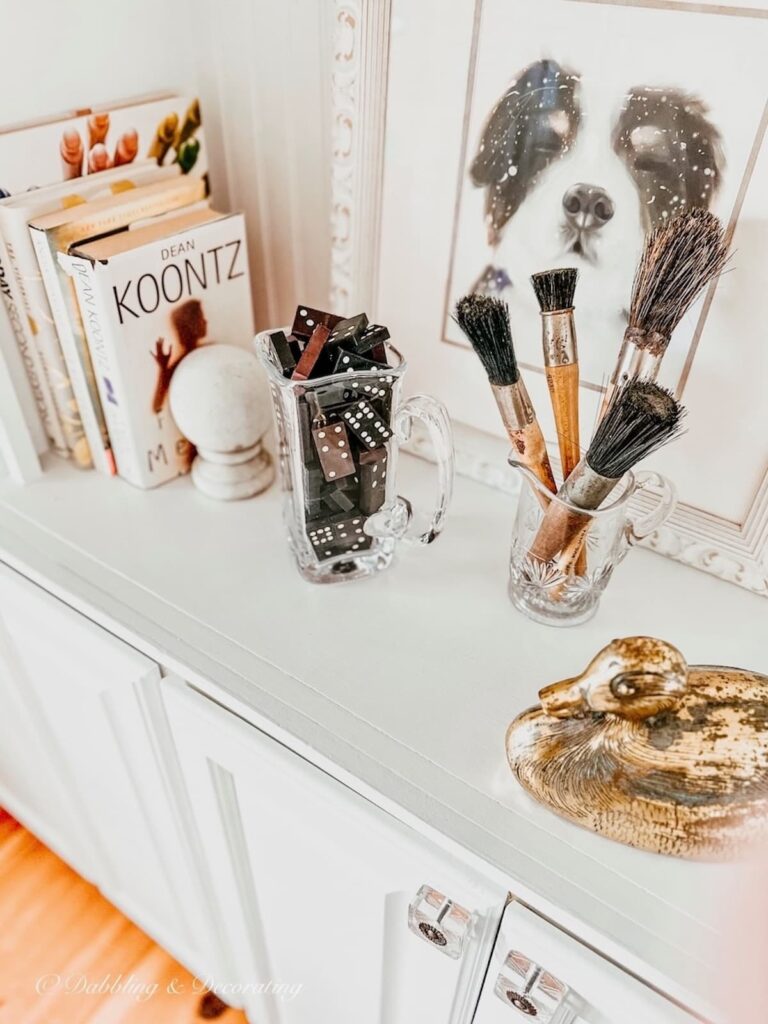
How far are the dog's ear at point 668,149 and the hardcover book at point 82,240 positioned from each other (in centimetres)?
36

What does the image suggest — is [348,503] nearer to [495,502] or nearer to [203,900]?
[495,502]

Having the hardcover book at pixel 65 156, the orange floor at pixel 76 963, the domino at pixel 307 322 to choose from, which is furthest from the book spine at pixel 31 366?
the orange floor at pixel 76 963

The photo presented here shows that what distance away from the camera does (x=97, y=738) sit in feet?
2.29

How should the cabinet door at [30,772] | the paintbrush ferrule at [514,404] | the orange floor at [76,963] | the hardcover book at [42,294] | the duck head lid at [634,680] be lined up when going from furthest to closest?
the orange floor at [76,963] < the cabinet door at [30,772] < the hardcover book at [42,294] < the paintbrush ferrule at [514,404] < the duck head lid at [634,680]

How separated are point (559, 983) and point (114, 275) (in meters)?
0.55

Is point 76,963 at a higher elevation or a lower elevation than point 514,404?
lower

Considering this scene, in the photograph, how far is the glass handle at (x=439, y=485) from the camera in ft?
1.74

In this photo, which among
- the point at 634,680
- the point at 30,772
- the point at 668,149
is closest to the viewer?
the point at 634,680

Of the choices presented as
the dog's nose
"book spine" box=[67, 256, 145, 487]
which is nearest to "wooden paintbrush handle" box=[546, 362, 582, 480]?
the dog's nose

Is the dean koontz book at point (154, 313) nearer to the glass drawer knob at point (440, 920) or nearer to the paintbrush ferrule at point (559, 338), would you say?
the paintbrush ferrule at point (559, 338)

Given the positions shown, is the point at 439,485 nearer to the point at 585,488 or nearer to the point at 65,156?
the point at 585,488

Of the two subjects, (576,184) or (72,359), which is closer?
(576,184)

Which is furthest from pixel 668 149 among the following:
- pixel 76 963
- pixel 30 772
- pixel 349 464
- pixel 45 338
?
pixel 76 963

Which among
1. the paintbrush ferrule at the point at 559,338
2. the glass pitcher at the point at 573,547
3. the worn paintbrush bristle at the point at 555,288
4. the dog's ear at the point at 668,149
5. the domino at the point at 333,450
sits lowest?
the glass pitcher at the point at 573,547
